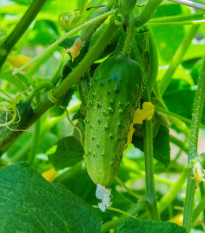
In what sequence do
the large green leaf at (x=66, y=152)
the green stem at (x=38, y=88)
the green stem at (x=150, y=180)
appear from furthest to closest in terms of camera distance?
the large green leaf at (x=66, y=152) → the green stem at (x=38, y=88) → the green stem at (x=150, y=180)

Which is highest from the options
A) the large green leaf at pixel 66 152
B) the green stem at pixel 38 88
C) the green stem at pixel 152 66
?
the green stem at pixel 152 66

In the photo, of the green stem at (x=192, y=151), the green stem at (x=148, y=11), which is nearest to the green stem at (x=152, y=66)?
the green stem at (x=192, y=151)

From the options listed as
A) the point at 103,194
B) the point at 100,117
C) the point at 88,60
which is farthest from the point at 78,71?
the point at 103,194

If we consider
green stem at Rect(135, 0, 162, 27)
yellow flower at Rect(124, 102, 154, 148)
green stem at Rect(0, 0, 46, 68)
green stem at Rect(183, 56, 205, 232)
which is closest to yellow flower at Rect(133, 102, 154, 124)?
yellow flower at Rect(124, 102, 154, 148)

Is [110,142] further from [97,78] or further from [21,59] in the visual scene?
[21,59]

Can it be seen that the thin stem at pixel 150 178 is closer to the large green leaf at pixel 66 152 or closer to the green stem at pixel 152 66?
the green stem at pixel 152 66

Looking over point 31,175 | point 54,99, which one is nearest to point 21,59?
point 54,99

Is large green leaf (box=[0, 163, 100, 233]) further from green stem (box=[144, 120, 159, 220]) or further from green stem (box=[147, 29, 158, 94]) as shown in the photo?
green stem (box=[147, 29, 158, 94])
